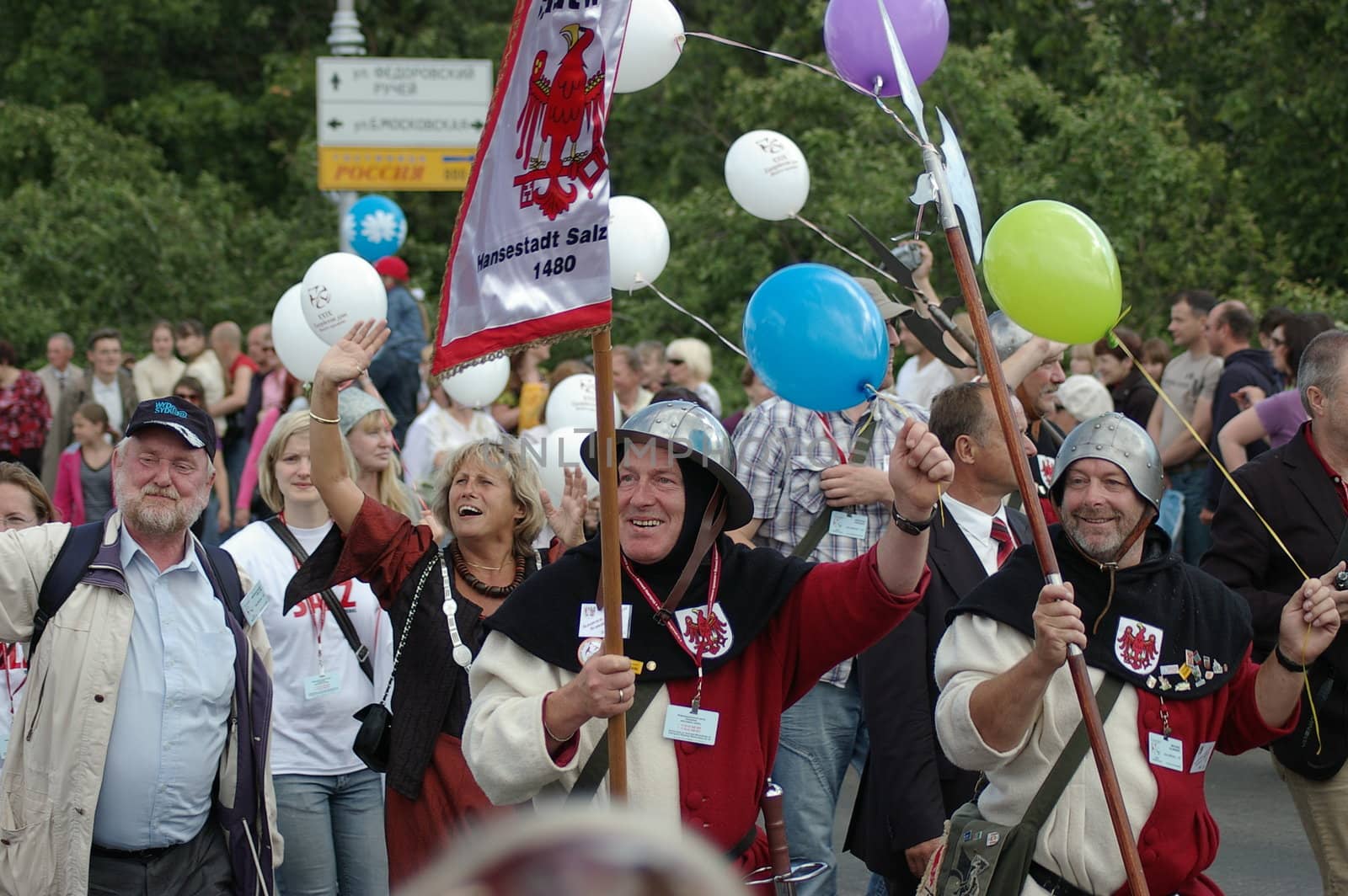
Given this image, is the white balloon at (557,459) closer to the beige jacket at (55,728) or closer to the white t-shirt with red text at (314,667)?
the white t-shirt with red text at (314,667)

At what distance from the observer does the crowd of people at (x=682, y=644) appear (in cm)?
397

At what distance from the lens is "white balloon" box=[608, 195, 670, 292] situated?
649cm

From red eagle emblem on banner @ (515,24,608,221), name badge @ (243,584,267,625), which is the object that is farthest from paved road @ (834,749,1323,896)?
red eagle emblem on banner @ (515,24,608,221)

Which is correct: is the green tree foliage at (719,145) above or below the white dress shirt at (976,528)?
above

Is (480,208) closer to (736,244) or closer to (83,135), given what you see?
(736,244)

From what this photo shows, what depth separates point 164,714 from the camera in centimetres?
458

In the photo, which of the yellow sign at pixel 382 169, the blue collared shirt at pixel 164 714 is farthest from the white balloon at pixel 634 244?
the yellow sign at pixel 382 169

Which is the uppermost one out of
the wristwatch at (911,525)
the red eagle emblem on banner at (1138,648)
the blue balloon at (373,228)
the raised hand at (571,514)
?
the blue balloon at (373,228)

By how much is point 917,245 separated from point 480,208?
244 centimetres

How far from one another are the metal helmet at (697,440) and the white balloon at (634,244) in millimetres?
2307

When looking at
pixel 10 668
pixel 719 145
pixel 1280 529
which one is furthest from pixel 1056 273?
pixel 719 145

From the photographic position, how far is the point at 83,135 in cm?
2312

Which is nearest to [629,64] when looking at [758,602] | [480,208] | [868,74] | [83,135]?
[868,74]

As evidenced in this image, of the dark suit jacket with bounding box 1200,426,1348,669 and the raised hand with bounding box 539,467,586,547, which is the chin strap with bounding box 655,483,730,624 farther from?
the dark suit jacket with bounding box 1200,426,1348,669
